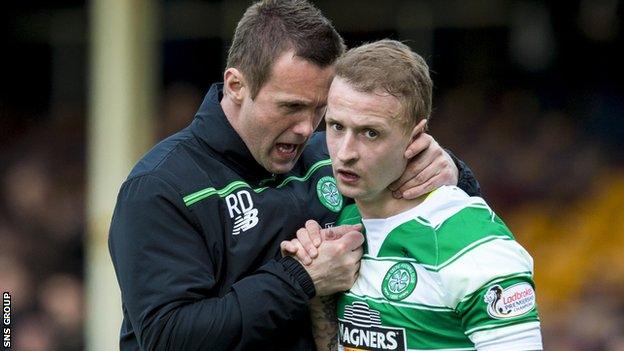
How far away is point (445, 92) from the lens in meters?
8.00

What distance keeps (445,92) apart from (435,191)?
543 centimetres

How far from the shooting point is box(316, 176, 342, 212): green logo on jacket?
9.60 feet

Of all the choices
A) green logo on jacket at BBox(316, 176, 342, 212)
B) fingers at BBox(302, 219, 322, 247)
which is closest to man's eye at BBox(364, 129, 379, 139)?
fingers at BBox(302, 219, 322, 247)

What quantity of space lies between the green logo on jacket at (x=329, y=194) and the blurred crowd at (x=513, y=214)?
11.5 feet


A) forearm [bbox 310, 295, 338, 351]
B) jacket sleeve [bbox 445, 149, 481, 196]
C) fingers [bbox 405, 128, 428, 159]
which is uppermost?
fingers [bbox 405, 128, 428, 159]

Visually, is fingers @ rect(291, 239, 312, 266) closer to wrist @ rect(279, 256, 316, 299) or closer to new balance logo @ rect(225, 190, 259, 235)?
wrist @ rect(279, 256, 316, 299)

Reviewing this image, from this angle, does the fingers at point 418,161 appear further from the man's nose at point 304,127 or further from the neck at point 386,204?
the man's nose at point 304,127

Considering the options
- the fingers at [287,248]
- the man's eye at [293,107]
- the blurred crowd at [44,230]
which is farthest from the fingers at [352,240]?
the blurred crowd at [44,230]

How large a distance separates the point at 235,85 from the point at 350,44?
515 cm

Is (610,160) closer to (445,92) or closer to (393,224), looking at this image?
(445,92)

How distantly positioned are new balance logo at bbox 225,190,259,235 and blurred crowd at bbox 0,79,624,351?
379cm

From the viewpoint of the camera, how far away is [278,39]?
8.95ft

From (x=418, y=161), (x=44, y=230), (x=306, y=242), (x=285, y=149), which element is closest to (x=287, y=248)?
(x=306, y=242)

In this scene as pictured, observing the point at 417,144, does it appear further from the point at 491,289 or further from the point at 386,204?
the point at 491,289
